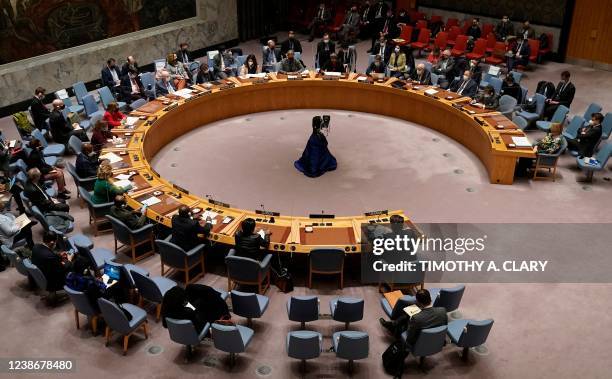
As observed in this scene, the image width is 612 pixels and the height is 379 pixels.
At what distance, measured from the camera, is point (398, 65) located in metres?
15.8

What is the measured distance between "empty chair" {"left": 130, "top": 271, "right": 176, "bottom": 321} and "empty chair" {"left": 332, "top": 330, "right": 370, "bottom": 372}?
2441 millimetres

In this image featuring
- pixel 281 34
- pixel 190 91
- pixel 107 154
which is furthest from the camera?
pixel 281 34

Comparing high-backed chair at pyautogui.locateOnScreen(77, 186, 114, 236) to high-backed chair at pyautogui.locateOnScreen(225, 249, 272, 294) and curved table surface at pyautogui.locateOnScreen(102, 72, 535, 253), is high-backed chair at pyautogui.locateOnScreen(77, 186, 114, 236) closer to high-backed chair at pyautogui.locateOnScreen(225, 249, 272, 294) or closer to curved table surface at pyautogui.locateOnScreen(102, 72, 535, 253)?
curved table surface at pyautogui.locateOnScreen(102, 72, 535, 253)

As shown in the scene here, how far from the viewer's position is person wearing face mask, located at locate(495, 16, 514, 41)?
1844cm

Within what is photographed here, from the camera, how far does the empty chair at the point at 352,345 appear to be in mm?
6730

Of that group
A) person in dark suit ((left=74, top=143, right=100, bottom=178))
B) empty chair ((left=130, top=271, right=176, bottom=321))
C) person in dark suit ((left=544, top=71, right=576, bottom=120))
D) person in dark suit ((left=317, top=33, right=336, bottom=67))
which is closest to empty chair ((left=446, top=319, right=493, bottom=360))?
empty chair ((left=130, top=271, right=176, bottom=321))

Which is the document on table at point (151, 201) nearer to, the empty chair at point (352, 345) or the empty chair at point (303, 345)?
the empty chair at point (303, 345)

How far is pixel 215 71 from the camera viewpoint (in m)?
15.6

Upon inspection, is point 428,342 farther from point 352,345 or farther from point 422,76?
point 422,76

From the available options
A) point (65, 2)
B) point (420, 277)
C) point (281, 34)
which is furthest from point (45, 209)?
point (281, 34)

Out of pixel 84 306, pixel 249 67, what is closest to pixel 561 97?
pixel 249 67

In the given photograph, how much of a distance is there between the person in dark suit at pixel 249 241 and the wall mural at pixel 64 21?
30.9ft

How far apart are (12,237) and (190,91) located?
239 inches

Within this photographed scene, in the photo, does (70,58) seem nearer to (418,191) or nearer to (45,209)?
(45,209)
